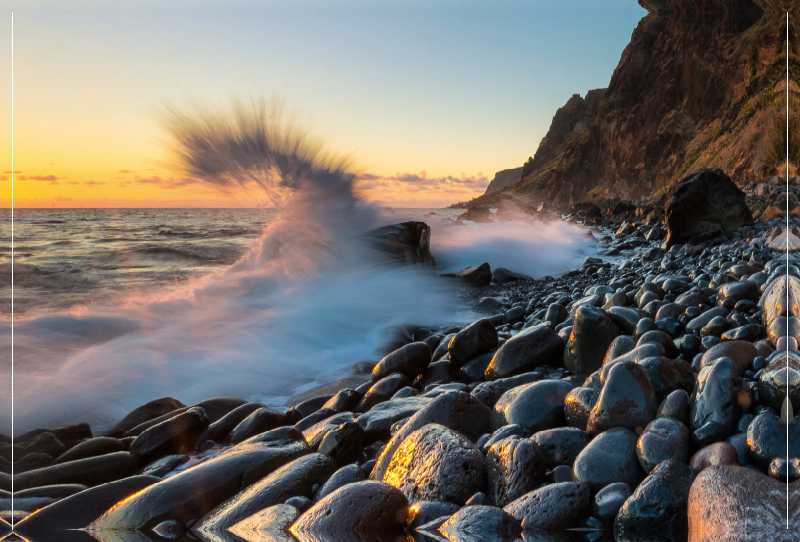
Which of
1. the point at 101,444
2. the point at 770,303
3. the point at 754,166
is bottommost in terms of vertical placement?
the point at 101,444

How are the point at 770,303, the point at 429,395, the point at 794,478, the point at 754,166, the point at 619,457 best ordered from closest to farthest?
1. the point at 794,478
2. the point at 619,457
3. the point at 770,303
4. the point at 429,395
5. the point at 754,166

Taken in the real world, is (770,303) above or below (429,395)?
above

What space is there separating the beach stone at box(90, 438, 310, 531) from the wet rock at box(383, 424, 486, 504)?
66cm

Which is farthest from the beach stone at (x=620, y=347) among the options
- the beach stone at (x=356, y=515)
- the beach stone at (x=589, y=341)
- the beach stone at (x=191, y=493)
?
the beach stone at (x=191, y=493)

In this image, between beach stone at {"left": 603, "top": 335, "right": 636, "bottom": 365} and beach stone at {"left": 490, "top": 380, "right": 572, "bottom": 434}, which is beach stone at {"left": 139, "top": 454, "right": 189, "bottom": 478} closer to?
beach stone at {"left": 490, "top": 380, "right": 572, "bottom": 434}

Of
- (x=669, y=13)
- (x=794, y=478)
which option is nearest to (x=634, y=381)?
(x=794, y=478)

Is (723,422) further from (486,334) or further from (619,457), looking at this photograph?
(486,334)

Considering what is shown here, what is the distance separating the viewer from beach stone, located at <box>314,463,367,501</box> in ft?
6.95

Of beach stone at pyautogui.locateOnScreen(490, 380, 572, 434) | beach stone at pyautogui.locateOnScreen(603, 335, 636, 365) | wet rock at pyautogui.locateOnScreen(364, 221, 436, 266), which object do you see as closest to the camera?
beach stone at pyautogui.locateOnScreen(490, 380, 572, 434)

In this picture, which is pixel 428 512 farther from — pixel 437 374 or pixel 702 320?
pixel 702 320

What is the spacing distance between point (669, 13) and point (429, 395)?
151 feet

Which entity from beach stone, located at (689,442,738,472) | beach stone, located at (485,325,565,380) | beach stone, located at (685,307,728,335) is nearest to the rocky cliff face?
beach stone, located at (685,307,728,335)

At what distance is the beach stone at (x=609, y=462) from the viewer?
178 centimetres

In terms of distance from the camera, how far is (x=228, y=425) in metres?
3.27
